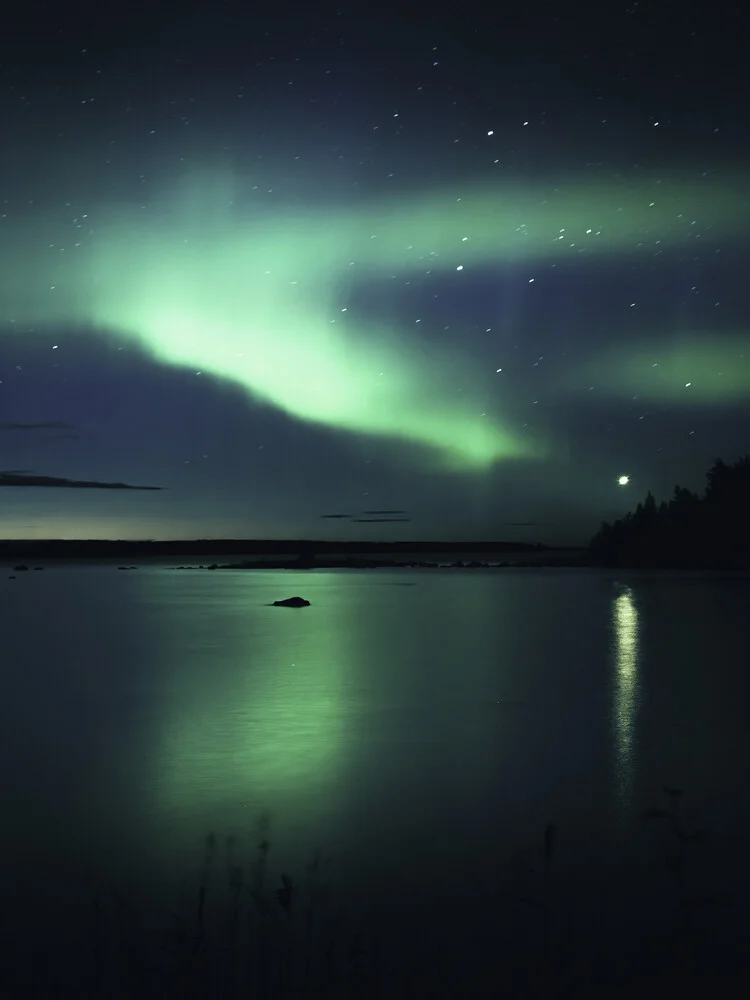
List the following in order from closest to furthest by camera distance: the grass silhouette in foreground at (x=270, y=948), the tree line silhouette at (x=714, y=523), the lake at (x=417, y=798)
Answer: the grass silhouette in foreground at (x=270, y=948) < the lake at (x=417, y=798) < the tree line silhouette at (x=714, y=523)

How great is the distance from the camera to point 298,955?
29.7 ft

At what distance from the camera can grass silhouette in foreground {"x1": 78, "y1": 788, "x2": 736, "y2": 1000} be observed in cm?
791

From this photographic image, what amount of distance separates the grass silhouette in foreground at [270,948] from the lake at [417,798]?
140mm

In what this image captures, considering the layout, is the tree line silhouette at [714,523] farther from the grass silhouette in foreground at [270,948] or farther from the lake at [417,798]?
the grass silhouette in foreground at [270,948]

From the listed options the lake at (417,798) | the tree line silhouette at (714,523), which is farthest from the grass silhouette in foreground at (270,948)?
the tree line silhouette at (714,523)

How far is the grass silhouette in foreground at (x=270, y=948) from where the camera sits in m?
7.91

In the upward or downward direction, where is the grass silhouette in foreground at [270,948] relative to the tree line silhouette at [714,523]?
downward

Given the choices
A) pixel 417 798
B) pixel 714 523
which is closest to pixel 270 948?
pixel 417 798

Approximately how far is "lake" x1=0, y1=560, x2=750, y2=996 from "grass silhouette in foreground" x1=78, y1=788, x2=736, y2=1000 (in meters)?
0.14

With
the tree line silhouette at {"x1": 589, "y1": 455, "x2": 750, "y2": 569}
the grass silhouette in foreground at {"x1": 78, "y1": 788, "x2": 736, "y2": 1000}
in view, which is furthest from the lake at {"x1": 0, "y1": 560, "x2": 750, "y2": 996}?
the tree line silhouette at {"x1": 589, "y1": 455, "x2": 750, "y2": 569}

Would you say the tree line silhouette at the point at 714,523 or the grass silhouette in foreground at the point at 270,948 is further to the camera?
the tree line silhouette at the point at 714,523

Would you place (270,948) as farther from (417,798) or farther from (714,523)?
(714,523)

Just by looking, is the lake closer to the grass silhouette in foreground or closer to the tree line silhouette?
the grass silhouette in foreground

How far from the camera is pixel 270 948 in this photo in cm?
902
